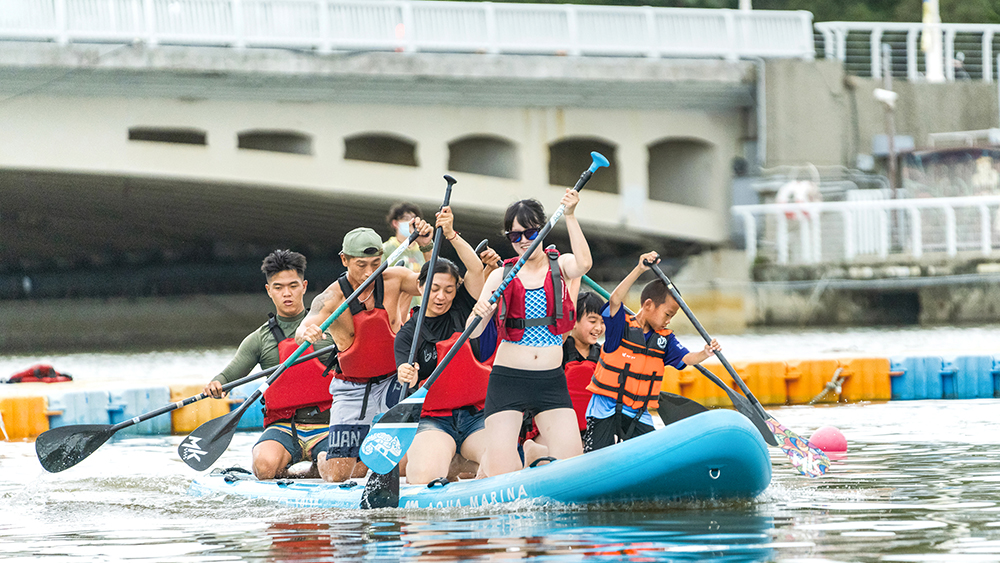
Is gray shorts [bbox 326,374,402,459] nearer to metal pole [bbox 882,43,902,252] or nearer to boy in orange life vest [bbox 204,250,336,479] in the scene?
boy in orange life vest [bbox 204,250,336,479]

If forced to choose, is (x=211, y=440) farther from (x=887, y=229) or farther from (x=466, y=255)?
(x=887, y=229)

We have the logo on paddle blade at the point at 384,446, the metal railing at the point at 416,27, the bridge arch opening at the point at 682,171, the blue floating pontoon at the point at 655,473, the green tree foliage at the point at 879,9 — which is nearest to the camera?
the blue floating pontoon at the point at 655,473

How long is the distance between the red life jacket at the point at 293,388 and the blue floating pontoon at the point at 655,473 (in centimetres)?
149

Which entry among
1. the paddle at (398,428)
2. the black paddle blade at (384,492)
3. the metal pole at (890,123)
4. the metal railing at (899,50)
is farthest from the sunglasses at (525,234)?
the metal pole at (890,123)

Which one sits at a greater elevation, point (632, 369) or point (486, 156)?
point (486, 156)

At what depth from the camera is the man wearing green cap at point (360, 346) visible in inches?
309

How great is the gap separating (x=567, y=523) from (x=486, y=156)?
22.9 m

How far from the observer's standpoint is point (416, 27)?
77.0 feet

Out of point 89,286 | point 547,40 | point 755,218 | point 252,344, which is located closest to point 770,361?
point 252,344

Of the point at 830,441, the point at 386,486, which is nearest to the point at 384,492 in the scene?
the point at 386,486

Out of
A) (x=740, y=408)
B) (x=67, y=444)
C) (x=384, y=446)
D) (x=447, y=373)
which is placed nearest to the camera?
(x=384, y=446)

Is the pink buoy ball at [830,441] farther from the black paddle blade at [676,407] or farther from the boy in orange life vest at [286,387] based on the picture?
the boy in orange life vest at [286,387]

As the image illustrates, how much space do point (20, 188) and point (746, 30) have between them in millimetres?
14478

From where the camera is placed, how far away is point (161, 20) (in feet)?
71.1
